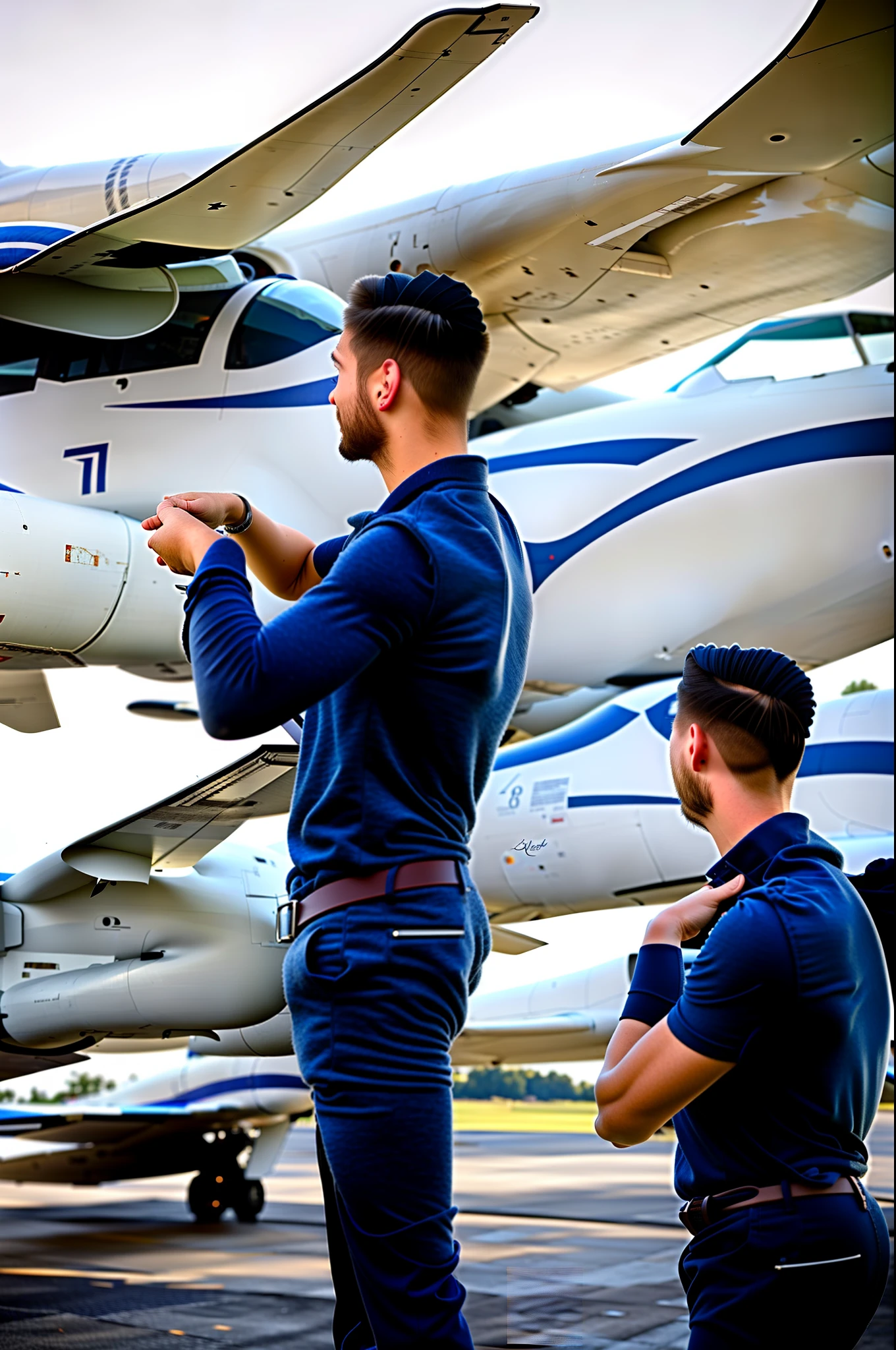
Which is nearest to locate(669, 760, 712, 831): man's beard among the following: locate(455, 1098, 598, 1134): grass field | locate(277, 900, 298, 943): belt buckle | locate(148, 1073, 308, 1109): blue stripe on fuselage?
locate(277, 900, 298, 943): belt buckle

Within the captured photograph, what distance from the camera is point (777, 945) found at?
46.1 inches

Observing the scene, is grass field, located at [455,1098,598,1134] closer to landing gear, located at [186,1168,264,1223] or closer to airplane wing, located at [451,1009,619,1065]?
airplane wing, located at [451,1009,619,1065]

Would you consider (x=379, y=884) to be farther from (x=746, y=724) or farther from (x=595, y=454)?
(x=595, y=454)

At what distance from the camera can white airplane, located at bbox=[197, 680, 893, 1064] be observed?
15.9 ft

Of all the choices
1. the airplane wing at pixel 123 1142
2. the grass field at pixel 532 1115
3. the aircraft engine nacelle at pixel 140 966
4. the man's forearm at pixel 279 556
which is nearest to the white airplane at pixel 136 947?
the aircraft engine nacelle at pixel 140 966

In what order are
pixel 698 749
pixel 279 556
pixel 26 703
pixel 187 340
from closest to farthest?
pixel 698 749
pixel 279 556
pixel 26 703
pixel 187 340

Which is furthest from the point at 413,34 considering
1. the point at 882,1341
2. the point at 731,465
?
the point at 882,1341

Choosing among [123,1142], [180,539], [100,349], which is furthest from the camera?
[123,1142]

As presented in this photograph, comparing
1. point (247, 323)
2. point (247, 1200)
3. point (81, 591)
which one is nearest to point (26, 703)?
point (81, 591)

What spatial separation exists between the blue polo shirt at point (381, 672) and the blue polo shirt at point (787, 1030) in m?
0.26

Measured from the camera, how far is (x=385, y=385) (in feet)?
4.28

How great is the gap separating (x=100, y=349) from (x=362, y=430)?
1935 millimetres

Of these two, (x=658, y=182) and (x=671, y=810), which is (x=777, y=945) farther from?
(x=671, y=810)

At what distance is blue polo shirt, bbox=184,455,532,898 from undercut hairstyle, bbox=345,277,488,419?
78 mm
